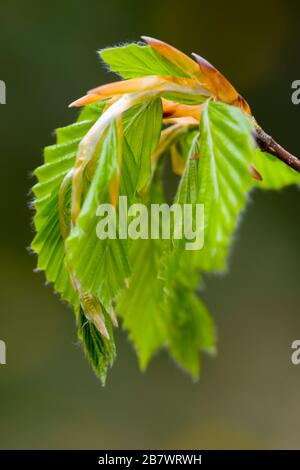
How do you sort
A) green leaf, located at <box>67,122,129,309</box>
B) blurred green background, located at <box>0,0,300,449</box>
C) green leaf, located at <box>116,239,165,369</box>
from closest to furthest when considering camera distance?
green leaf, located at <box>67,122,129,309</box> → green leaf, located at <box>116,239,165,369</box> → blurred green background, located at <box>0,0,300,449</box>

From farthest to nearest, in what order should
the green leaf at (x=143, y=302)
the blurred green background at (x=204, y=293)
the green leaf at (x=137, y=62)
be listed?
1. the blurred green background at (x=204, y=293)
2. the green leaf at (x=143, y=302)
3. the green leaf at (x=137, y=62)

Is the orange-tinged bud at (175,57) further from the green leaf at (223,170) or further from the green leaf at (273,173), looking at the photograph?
the green leaf at (273,173)

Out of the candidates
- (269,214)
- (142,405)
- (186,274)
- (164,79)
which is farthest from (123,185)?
(269,214)

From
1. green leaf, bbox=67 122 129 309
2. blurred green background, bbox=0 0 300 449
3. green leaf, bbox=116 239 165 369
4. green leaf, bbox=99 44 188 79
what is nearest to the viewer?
green leaf, bbox=67 122 129 309

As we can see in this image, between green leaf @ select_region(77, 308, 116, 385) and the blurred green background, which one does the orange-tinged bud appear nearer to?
green leaf @ select_region(77, 308, 116, 385)

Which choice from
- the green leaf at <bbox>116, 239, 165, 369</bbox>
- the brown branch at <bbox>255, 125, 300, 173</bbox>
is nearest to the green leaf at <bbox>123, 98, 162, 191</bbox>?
the brown branch at <bbox>255, 125, 300, 173</bbox>

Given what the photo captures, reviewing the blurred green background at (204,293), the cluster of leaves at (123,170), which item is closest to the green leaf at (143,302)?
the cluster of leaves at (123,170)

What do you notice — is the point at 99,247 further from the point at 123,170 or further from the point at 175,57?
the point at 175,57

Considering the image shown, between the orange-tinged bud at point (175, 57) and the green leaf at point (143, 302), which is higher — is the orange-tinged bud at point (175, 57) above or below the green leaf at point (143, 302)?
above
